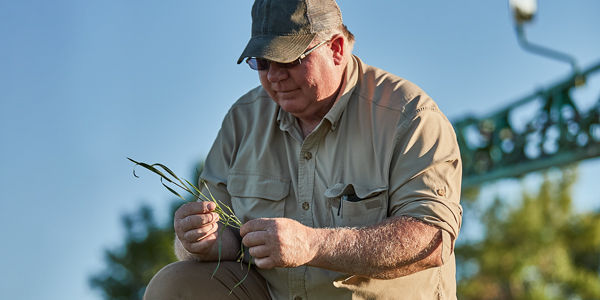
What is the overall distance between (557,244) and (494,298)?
11.0 ft

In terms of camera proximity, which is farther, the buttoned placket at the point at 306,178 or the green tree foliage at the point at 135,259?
the green tree foliage at the point at 135,259

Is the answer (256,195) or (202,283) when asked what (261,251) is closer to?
(202,283)

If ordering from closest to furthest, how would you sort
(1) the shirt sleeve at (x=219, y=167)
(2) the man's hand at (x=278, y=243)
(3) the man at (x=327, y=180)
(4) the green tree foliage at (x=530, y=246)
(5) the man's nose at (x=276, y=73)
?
1. (2) the man's hand at (x=278, y=243)
2. (3) the man at (x=327, y=180)
3. (5) the man's nose at (x=276, y=73)
4. (1) the shirt sleeve at (x=219, y=167)
5. (4) the green tree foliage at (x=530, y=246)

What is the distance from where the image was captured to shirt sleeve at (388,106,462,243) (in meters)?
3.03

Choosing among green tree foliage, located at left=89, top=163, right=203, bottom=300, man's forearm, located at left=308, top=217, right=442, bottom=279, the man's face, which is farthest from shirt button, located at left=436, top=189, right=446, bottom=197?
green tree foliage, located at left=89, top=163, right=203, bottom=300

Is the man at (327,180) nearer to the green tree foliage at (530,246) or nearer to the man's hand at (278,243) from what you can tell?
the man's hand at (278,243)

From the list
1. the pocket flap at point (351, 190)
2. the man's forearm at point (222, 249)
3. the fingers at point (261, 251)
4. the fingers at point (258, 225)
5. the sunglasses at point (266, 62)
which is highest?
the sunglasses at point (266, 62)

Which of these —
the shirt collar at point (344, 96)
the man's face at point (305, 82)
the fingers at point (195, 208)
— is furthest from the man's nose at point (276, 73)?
the fingers at point (195, 208)

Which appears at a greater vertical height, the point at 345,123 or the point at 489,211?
the point at 345,123

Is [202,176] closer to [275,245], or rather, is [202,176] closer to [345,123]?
[345,123]

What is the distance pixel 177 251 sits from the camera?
11.5 feet

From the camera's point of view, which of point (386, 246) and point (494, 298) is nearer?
point (386, 246)

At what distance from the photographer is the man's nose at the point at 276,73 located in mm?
3344

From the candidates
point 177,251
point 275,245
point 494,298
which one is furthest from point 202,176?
point 494,298
